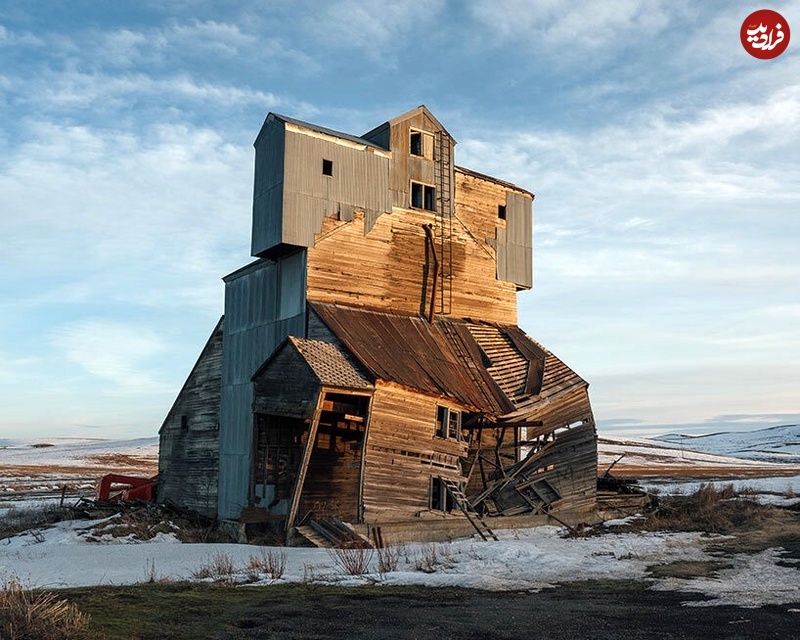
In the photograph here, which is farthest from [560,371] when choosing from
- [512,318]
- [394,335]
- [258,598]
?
[258,598]

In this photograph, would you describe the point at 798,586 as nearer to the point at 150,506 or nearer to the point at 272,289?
the point at 272,289

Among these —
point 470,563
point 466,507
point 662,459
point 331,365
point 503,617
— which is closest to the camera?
point 503,617

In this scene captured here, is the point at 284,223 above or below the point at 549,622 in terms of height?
above

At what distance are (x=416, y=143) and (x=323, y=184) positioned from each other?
5271 mm

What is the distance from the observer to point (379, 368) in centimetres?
2566

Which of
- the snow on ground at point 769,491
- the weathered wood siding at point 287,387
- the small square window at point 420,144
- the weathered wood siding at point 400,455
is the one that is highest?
the small square window at point 420,144

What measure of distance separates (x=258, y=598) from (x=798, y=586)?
33.2 ft

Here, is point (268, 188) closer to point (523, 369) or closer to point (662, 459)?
point (523, 369)

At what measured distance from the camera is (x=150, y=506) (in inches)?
1289

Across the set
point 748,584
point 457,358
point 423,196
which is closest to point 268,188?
point 423,196

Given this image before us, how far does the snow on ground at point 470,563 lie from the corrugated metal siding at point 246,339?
5.85 meters

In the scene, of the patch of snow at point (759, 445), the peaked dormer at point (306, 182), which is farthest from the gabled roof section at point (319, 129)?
the patch of snow at point (759, 445)

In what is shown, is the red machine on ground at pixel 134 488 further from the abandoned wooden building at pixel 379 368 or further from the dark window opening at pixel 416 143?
the dark window opening at pixel 416 143

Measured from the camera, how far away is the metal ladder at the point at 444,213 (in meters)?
32.9
